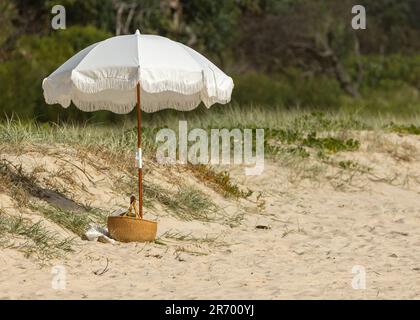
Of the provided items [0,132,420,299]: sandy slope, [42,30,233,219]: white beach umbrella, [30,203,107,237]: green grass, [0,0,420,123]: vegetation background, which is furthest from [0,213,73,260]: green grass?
[0,0,420,123]: vegetation background

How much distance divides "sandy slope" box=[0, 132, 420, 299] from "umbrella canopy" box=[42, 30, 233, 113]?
1404 millimetres

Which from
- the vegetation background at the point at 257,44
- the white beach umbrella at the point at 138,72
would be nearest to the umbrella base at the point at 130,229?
the white beach umbrella at the point at 138,72

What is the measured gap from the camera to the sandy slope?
7871 millimetres

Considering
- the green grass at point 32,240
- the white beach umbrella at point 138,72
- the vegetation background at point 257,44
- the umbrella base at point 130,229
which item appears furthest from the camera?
the vegetation background at point 257,44

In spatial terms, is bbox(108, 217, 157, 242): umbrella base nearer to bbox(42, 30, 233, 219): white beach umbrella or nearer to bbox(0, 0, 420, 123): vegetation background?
bbox(42, 30, 233, 219): white beach umbrella

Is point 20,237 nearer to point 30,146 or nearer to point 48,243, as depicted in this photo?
point 48,243

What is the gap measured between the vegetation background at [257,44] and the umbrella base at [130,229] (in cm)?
956

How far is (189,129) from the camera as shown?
13805 mm

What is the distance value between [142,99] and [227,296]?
135 inches

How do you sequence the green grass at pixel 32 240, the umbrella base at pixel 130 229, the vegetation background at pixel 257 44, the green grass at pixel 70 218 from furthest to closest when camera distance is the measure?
the vegetation background at pixel 257 44 < the green grass at pixel 70 218 < the umbrella base at pixel 130 229 < the green grass at pixel 32 240

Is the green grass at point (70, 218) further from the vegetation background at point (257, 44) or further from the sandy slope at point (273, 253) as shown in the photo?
the vegetation background at point (257, 44)

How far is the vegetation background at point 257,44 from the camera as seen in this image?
22.2 metres

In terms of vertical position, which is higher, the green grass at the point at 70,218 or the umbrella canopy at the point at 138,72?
the umbrella canopy at the point at 138,72
